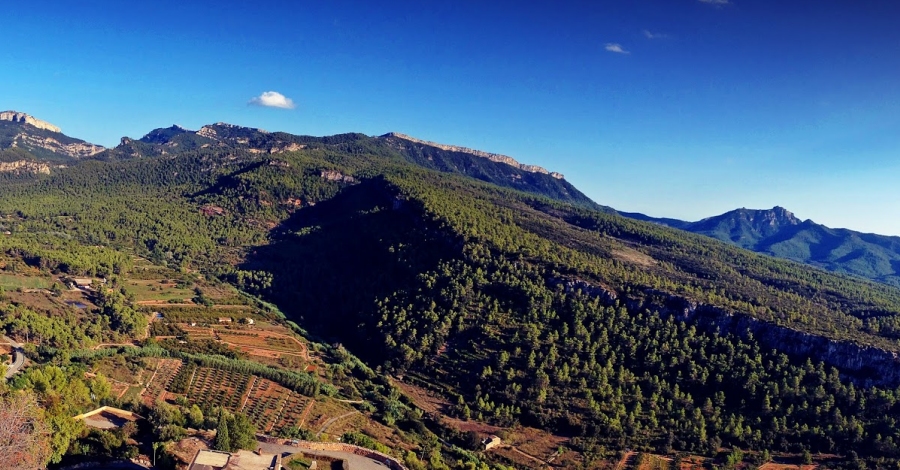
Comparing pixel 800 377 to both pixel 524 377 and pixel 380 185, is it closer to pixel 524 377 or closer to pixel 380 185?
pixel 524 377

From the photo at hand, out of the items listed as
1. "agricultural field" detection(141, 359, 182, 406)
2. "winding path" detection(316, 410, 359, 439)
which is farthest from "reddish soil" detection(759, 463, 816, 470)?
"agricultural field" detection(141, 359, 182, 406)

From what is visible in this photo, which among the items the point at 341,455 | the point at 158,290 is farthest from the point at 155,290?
the point at 341,455

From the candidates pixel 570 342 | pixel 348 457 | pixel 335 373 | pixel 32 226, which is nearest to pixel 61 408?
pixel 348 457

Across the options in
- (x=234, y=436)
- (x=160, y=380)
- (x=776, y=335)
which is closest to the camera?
(x=234, y=436)

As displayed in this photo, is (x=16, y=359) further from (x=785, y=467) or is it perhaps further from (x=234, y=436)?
(x=785, y=467)

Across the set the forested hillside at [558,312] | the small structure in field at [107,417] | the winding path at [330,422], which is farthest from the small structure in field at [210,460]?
the forested hillside at [558,312]

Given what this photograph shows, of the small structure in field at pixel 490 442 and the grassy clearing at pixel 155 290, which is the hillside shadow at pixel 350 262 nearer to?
the grassy clearing at pixel 155 290

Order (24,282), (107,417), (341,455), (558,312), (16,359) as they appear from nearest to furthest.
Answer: (341,455) → (107,417) → (16,359) → (558,312) → (24,282)
